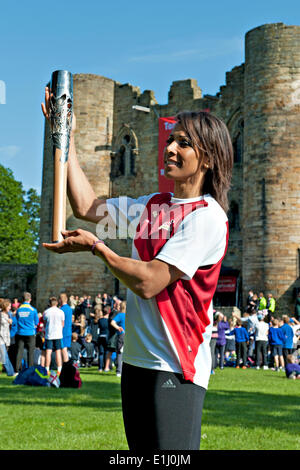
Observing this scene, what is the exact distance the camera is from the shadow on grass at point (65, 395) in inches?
389

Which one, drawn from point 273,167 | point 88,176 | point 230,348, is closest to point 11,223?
point 88,176

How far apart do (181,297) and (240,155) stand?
98.9ft

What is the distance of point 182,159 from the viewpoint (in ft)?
8.70

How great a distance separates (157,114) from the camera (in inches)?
1422

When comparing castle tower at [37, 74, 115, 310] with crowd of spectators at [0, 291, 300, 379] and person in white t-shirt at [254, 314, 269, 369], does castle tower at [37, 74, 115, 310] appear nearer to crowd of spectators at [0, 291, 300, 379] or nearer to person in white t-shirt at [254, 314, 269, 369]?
crowd of spectators at [0, 291, 300, 379]

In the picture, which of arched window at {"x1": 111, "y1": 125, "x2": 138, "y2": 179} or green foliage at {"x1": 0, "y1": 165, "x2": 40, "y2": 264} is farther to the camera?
green foliage at {"x1": 0, "y1": 165, "x2": 40, "y2": 264}

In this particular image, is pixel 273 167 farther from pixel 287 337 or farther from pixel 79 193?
pixel 79 193

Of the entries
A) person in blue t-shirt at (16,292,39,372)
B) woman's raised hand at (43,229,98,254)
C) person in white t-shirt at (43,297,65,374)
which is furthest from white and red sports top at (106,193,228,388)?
person in blue t-shirt at (16,292,39,372)

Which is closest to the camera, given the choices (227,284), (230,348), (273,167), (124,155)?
(230,348)

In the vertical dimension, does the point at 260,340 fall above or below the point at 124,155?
below

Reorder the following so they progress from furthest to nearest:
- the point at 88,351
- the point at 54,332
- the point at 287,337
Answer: the point at 88,351 → the point at 287,337 → the point at 54,332

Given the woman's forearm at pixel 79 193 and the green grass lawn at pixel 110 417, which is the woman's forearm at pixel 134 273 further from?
the green grass lawn at pixel 110 417

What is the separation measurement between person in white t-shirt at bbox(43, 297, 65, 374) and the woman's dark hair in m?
11.4

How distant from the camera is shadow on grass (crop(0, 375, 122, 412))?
9.88 m
